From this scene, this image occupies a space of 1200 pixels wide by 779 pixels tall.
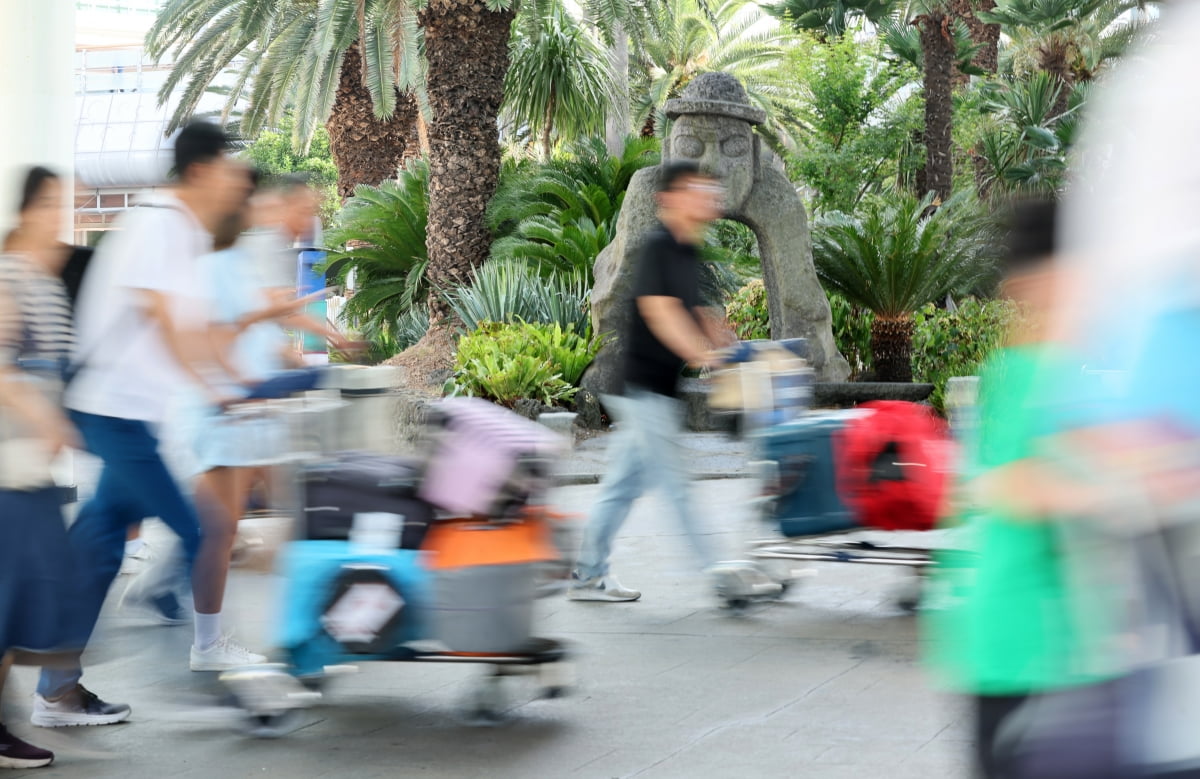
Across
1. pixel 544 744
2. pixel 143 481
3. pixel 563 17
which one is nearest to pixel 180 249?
pixel 143 481

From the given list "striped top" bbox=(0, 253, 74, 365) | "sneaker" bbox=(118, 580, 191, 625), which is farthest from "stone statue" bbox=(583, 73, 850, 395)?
"striped top" bbox=(0, 253, 74, 365)

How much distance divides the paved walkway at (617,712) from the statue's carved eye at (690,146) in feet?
27.9

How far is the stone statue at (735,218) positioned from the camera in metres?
14.3

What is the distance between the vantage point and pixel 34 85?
30.1ft

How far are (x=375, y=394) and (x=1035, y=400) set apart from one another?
286 cm

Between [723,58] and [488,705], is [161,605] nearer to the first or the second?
[488,705]

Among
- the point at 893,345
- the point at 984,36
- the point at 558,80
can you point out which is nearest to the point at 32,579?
the point at 893,345

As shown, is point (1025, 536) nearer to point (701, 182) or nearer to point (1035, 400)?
point (1035, 400)

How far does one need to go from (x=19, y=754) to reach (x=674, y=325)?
3.05 meters

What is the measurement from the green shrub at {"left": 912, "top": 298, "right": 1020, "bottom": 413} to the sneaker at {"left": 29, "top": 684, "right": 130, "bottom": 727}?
13.4 m

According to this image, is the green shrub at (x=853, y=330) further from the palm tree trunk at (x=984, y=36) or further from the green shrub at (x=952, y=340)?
the palm tree trunk at (x=984, y=36)

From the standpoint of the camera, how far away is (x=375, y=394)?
4680 mm

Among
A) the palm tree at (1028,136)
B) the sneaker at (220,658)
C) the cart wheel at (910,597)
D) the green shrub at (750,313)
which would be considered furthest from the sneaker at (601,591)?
the palm tree at (1028,136)

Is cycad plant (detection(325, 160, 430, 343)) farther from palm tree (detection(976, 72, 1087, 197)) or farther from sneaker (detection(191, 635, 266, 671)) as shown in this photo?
sneaker (detection(191, 635, 266, 671))
